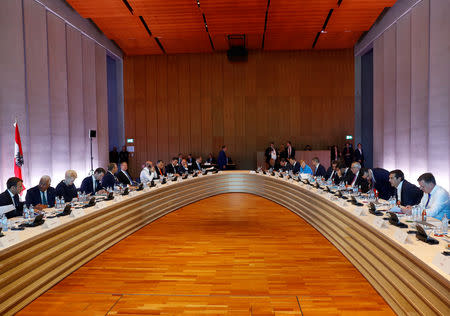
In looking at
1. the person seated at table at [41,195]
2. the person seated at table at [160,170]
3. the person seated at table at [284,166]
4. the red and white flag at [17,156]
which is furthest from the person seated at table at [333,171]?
the red and white flag at [17,156]

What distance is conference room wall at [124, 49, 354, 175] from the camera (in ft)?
43.1

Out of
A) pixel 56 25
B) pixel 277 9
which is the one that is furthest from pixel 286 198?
pixel 56 25

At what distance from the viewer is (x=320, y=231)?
4.92m

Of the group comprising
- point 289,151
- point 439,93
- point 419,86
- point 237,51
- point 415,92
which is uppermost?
point 237,51

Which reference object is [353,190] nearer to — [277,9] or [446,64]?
[446,64]

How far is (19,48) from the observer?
709 cm

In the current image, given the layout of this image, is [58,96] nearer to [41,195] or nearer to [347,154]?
[41,195]

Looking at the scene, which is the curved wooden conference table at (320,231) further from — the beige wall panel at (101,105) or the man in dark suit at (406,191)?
the beige wall panel at (101,105)

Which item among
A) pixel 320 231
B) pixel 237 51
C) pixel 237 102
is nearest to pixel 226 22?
pixel 237 51

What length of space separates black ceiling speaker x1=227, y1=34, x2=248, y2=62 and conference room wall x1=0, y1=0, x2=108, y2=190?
5254 mm

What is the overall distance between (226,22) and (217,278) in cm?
856

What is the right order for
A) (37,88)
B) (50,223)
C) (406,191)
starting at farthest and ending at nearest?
(37,88) → (406,191) → (50,223)

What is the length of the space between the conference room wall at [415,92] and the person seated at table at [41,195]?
7844 millimetres

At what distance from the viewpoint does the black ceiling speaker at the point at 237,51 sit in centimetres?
1213
